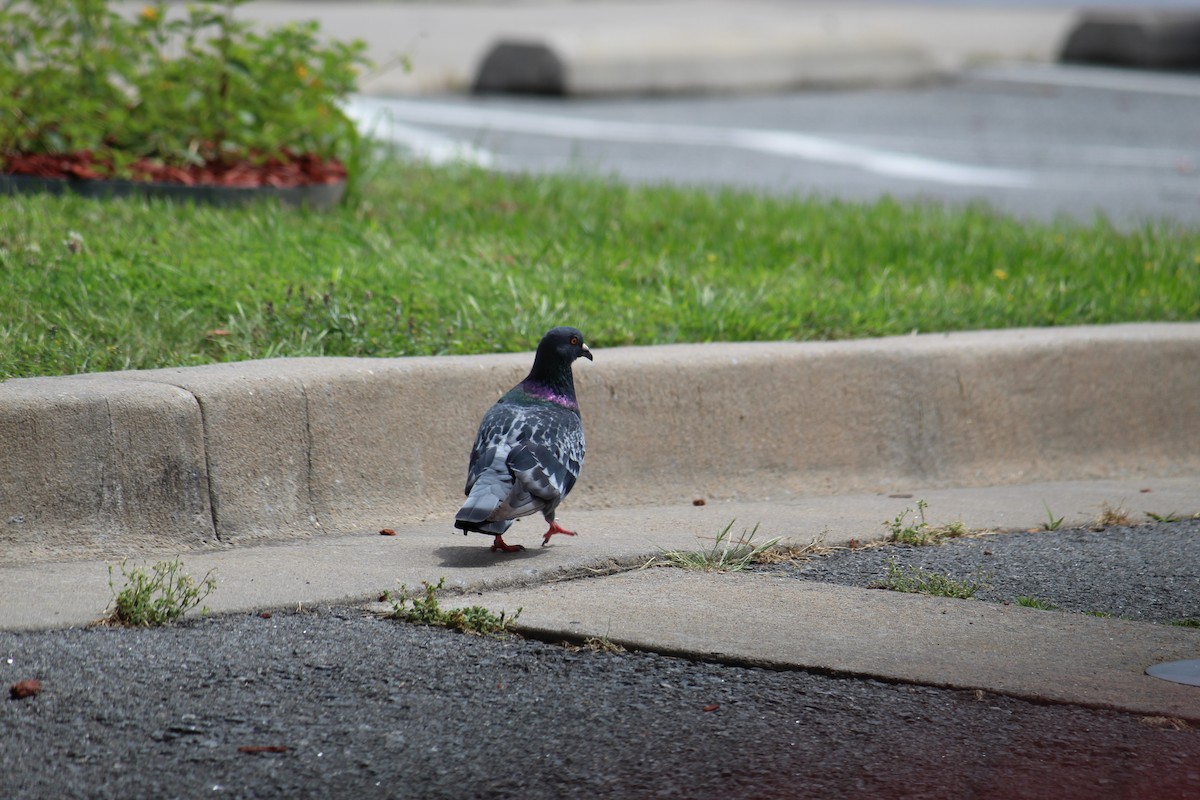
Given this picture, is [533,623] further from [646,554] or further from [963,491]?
[963,491]

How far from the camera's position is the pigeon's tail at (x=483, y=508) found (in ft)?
12.8

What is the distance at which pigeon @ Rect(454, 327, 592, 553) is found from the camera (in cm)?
401

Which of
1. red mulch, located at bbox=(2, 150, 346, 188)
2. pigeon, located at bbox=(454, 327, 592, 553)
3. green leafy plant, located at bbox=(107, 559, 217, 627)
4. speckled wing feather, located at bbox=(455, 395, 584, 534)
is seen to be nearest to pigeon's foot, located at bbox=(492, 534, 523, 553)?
pigeon, located at bbox=(454, 327, 592, 553)

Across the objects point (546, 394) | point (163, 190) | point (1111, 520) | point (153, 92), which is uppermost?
point (153, 92)

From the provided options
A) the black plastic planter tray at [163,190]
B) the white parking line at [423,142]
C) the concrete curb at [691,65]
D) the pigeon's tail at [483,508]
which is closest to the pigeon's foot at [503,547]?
the pigeon's tail at [483,508]

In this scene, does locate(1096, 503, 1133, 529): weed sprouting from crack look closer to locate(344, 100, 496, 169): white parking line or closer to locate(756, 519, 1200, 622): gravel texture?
locate(756, 519, 1200, 622): gravel texture

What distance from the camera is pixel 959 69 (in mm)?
17547

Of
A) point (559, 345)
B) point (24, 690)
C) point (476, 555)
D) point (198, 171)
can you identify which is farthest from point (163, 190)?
point (24, 690)

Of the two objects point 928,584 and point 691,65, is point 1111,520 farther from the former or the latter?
point 691,65

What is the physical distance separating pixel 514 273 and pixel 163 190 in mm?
1804

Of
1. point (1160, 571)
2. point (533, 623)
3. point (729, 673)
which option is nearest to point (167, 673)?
point (533, 623)

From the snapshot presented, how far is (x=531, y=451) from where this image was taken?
412cm

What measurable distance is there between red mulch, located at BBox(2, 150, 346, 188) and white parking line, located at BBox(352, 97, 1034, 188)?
360 cm

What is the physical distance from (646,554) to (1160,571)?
62.0 inches
